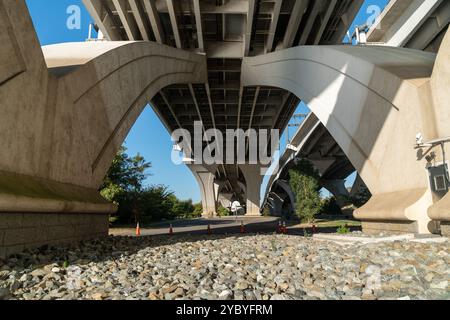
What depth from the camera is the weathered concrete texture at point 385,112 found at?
29.0 feet

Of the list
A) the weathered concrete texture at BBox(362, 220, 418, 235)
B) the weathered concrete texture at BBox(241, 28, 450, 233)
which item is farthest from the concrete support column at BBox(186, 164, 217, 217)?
the weathered concrete texture at BBox(362, 220, 418, 235)

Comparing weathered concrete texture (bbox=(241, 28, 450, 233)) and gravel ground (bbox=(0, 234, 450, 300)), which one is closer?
gravel ground (bbox=(0, 234, 450, 300))

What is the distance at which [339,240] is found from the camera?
10.4 meters

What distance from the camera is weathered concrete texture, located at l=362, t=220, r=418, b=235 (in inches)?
353

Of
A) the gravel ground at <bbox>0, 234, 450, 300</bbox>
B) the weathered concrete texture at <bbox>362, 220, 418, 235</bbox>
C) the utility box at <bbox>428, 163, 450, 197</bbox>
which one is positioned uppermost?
the utility box at <bbox>428, 163, 450, 197</bbox>

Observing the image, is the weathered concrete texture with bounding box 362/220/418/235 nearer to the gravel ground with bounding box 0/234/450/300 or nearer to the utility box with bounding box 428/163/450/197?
the utility box with bounding box 428/163/450/197

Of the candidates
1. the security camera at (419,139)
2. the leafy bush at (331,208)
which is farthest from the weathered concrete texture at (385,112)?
the leafy bush at (331,208)

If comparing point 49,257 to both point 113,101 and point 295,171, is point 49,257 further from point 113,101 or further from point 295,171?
point 295,171

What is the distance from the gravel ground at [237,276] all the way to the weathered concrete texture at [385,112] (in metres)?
3.62

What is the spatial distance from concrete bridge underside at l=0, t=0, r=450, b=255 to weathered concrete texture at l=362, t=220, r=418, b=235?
0.08 m

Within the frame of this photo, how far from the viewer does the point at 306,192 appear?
2702cm

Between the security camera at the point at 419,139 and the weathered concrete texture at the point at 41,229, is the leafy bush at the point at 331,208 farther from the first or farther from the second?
the weathered concrete texture at the point at 41,229
